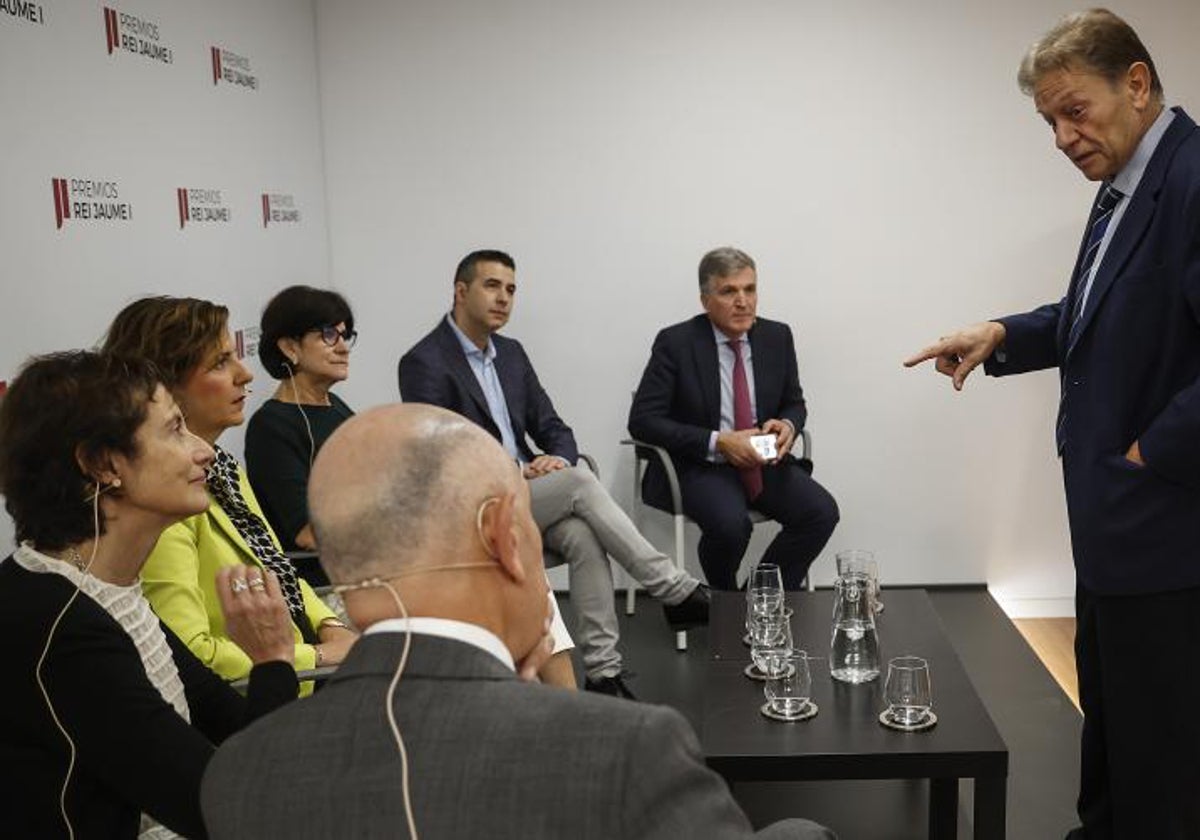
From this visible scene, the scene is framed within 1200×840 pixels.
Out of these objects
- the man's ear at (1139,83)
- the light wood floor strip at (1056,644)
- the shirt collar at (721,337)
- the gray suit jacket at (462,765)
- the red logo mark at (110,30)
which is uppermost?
the red logo mark at (110,30)

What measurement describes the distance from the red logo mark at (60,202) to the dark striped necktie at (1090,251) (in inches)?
95.8

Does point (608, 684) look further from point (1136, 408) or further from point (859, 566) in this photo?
point (1136, 408)

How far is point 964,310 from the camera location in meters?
4.88

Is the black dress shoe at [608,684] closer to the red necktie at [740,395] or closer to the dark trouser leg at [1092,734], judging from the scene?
the red necktie at [740,395]

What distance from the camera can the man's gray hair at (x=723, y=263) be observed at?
442 cm

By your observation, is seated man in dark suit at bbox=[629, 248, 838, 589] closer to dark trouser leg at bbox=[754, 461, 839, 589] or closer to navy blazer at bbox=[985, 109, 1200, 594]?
dark trouser leg at bbox=[754, 461, 839, 589]

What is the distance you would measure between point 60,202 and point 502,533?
2.26m

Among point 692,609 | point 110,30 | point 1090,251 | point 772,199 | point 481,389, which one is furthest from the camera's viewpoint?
point 772,199

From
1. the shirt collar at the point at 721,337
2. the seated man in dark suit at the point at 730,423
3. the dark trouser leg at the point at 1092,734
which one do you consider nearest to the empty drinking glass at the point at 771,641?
the dark trouser leg at the point at 1092,734

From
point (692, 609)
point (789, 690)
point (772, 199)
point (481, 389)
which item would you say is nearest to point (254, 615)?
point (789, 690)

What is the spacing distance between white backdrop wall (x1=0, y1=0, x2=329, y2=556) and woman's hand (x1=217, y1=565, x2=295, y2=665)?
1007 millimetres

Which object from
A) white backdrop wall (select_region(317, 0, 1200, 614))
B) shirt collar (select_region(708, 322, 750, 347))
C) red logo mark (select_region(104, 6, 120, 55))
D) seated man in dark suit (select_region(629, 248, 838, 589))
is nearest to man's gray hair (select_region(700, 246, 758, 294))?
seated man in dark suit (select_region(629, 248, 838, 589))

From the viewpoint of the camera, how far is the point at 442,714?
3.48 ft

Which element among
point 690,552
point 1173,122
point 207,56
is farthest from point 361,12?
point 1173,122
